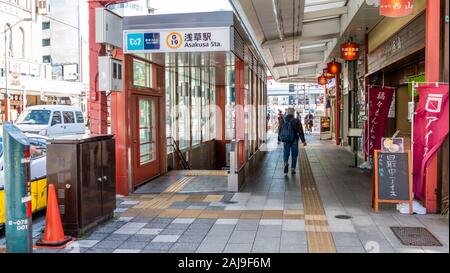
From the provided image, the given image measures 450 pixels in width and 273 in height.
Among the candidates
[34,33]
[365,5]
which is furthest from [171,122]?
[34,33]

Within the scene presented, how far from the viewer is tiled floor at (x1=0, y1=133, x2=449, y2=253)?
17.9ft

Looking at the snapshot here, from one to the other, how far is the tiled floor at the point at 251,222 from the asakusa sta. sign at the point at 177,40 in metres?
2.75

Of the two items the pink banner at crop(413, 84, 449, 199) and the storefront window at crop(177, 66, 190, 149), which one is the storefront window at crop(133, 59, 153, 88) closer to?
the storefront window at crop(177, 66, 190, 149)

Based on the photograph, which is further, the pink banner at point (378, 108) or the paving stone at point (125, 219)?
the pink banner at point (378, 108)

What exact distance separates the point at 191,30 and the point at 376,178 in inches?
161

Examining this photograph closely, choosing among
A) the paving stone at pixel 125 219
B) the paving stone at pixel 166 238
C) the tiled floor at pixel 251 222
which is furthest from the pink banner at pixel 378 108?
the paving stone at pixel 166 238

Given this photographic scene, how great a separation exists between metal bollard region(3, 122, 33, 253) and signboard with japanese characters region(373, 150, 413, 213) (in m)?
4.90

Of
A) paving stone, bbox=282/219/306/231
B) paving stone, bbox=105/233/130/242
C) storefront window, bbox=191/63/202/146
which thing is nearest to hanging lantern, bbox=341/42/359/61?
storefront window, bbox=191/63/202/146

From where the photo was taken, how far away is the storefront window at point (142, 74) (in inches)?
373

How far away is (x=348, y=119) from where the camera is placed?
19141 millimetres

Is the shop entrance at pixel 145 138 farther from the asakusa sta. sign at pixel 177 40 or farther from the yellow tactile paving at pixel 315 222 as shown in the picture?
the yellow tactile paving at pixel 315 222

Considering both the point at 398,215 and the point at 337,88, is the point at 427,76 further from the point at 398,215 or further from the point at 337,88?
the point at 337,88

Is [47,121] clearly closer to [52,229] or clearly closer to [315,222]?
[52,229]

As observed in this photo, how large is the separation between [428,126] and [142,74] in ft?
19.3
